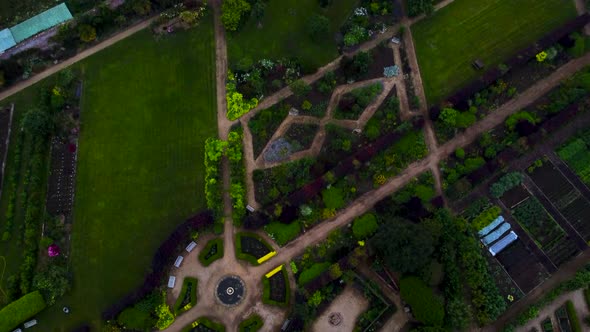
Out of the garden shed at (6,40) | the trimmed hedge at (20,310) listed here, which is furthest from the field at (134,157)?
the garden shed at (6,40)

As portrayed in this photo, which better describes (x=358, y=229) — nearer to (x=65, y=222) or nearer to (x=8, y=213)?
(x=65, y=222)

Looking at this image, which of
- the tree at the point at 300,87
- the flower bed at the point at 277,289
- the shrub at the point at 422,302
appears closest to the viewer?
the shrub at the point at 422,302

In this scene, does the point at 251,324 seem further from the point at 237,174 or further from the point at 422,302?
the point at 422,302

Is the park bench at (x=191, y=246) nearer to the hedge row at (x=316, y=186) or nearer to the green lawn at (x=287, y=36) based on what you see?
the hedge row at (x=316, y=186)

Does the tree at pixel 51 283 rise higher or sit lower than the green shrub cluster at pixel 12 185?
lower

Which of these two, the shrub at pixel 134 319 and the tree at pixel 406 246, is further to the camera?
the shrub at pixel 134 319

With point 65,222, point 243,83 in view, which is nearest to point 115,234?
point 65,222
